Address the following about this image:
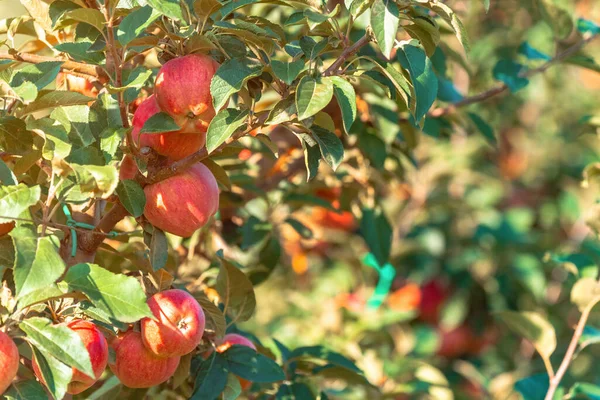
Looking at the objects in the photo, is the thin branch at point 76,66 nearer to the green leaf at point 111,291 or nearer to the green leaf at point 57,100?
the green leaf at point 57,100

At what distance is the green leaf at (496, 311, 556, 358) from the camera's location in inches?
46.4

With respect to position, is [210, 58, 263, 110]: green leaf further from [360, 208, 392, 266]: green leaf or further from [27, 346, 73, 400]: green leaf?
[360, 208, 392, 266]: green leaf

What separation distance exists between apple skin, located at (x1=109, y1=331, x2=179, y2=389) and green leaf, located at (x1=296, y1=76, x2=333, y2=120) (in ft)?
0.86

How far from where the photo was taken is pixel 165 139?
0.73 metres

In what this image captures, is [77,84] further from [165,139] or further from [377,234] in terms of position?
[377,234]

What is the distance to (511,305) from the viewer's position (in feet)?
7.22

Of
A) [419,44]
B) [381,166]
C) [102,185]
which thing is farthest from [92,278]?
→ [381,166]

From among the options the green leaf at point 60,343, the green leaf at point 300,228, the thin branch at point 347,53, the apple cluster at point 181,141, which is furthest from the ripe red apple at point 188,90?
the green leaf at point 300,228

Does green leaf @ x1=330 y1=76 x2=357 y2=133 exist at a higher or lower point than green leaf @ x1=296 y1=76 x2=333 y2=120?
lower

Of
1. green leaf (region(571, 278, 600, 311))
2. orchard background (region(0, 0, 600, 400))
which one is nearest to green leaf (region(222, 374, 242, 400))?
orchard background (region(0, 0, 600, 400))

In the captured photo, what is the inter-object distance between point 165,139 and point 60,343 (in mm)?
223

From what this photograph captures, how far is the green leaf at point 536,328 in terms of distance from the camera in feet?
3.87

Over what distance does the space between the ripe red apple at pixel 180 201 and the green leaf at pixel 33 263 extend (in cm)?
15

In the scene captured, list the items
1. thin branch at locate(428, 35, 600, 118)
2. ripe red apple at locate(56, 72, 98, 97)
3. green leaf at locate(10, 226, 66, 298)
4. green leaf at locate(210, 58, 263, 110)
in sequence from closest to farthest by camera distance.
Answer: green leaf at locate(10, 226, 66, 298)
green leaf at locate(210, 58, 263, 110)
ripe red apple at locate(56, 72, 98, 97)
thin branch at locate(428, 35, 600, 118)
